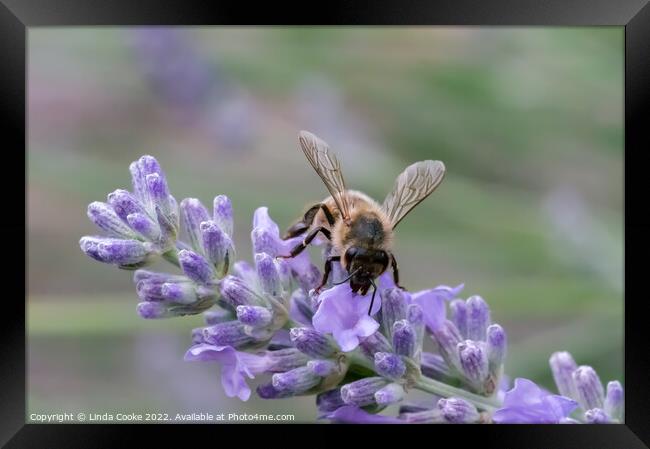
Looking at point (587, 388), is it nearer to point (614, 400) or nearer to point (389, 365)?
point (614, 400)

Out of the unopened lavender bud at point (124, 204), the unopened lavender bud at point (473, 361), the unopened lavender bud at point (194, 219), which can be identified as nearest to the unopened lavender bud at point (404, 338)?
the unopened lavender bud at point (473, 361)

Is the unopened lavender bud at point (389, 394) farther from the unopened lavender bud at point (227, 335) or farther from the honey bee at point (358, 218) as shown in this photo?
the unopened lavender bud at point (227, 335)

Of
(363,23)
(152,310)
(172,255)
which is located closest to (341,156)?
(363,23)

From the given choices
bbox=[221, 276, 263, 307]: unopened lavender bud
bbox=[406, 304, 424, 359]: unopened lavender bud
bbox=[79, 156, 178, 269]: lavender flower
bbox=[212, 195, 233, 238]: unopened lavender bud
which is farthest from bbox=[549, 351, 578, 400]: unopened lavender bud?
bbox=[79, 156, 178, 269]: lavender flower

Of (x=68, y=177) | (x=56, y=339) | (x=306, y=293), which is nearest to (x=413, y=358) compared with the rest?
(x=306, y=293)

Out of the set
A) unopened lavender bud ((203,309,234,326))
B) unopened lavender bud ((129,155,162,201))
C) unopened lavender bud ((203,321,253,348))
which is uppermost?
unopened lavender bud ((129,155,162,201))

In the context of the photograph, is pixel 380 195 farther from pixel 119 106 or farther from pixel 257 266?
pixel 257 266

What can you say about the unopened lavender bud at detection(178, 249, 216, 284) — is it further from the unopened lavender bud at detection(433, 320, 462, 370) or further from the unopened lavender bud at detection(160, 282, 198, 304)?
the unopened lavender bud at detection(433, 320, 462, 370)
